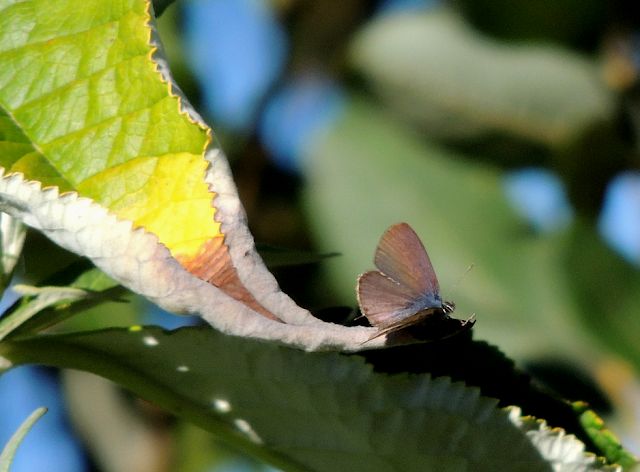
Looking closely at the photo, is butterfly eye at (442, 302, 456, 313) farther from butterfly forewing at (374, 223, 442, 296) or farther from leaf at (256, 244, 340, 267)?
leaf at (256, 244, 340, 267)

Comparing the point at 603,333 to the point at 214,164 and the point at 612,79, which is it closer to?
the point at 612,79

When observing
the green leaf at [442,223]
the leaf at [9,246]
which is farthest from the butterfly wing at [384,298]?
the green leaf at [442,223]

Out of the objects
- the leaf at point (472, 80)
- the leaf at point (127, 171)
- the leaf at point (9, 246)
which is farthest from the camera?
the leaf at point (472, 80)

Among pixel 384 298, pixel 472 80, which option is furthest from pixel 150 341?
pixel 472 80

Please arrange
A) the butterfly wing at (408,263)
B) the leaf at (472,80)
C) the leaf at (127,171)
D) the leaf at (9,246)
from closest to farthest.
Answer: the leaf at (127,171) → the butterfly wing at (408,263) → the leaf at (9,246) → the leaf at (472,80)

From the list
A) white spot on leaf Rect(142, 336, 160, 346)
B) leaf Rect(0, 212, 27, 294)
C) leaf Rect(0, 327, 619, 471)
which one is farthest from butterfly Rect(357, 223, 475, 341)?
leaf Rect(0, 212, 27, 294)

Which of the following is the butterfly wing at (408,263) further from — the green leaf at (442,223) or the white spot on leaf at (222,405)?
the green leaf at (442,223)

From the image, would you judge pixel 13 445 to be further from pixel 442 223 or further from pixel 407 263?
pixel 442 223
